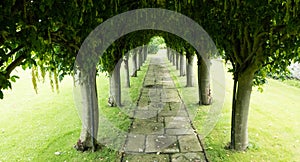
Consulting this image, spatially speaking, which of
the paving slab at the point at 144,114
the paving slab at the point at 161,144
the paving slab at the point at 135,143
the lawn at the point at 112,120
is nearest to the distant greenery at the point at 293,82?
the lawn at the point at 112,120

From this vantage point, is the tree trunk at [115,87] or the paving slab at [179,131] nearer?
the paving slab at [179,131]

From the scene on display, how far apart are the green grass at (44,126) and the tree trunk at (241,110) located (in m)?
2.41

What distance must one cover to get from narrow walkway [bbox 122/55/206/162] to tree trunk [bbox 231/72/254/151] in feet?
2.54

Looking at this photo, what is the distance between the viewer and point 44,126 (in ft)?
24.6

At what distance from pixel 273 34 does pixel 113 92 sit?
243 inches

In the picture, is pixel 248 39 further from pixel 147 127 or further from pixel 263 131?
pixel 147 127

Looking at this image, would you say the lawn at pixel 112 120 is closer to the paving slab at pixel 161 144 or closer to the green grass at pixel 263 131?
the green grass at pixel 263 131

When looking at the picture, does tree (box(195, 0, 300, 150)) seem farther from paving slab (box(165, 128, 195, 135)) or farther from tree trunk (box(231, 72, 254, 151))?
paving slab (box(165, 128, 195, 135))

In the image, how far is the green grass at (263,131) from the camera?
5.17 metres

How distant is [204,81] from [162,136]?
3.56 metres

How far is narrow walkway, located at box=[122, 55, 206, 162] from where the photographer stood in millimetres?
5132

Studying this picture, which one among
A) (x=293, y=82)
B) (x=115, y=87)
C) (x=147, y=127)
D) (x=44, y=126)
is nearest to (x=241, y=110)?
(x=147, y=127)

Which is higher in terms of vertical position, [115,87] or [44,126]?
[115,87]

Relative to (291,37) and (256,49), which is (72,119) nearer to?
(256,49)
